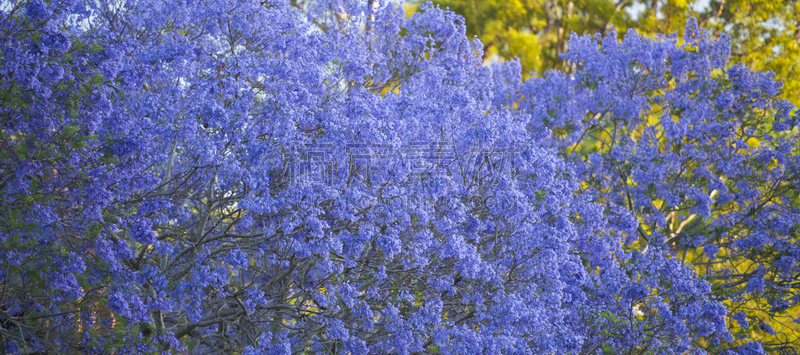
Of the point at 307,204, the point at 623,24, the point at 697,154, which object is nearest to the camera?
the point at 307,204

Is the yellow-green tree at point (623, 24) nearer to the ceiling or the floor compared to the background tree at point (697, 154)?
nearer to the ceiling

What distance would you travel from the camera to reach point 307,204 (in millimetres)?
6047

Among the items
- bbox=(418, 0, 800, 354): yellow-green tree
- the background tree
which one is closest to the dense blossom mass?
the background tree

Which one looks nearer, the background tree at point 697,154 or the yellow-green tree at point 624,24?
the background tree at point 697,154

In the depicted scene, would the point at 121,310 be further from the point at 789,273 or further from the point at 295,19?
the point at 789,273

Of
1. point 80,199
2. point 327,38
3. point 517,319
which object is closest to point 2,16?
point 80,199

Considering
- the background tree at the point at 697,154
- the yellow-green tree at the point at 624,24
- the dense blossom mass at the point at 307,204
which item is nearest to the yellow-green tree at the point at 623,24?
the yellow-green tree at the point at 624,24

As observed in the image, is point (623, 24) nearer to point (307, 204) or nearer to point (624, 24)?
point (624, 24)

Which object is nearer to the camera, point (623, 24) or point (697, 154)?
point (697, 154)

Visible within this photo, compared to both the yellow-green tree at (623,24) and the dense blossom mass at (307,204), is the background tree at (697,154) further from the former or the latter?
the yellow-green tree at (623,24)

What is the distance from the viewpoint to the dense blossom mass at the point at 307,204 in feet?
19.8

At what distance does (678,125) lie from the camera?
1020 cm

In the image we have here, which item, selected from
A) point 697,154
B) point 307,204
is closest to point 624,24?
point 697,154

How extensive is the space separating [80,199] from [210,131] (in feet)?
4.00
